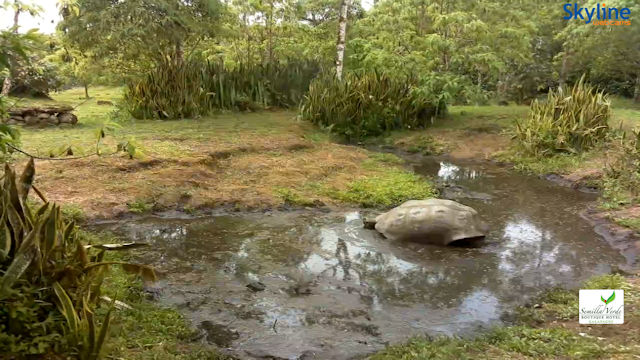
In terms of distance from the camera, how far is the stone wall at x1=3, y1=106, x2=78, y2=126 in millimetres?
9641

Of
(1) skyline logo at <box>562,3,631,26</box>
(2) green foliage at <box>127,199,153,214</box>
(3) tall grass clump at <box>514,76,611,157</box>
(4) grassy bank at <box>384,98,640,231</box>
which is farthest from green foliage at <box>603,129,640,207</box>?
(2) green foliage at <box>127,199,153,214</box>

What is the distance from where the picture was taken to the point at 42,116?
983 cm

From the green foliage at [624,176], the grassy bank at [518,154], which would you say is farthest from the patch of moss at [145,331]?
the green foliage at [624,176]

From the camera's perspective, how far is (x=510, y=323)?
3.81 m

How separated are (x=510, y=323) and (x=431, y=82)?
7.70 m

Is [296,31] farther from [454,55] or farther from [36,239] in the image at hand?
[36,239]

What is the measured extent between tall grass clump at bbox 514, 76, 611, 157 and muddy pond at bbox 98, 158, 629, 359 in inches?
95.0

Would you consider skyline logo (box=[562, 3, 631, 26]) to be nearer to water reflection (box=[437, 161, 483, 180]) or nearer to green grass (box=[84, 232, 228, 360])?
water reflection (box=[437, 161, 483, 180])

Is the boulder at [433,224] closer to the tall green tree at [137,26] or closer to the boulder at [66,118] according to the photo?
the boulder at [66,118]

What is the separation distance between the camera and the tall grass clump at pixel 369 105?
A: 10.9 metres

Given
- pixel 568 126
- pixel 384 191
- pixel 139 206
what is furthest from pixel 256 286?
pixel 568 126

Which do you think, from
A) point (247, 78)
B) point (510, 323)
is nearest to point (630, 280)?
point (510, 323)

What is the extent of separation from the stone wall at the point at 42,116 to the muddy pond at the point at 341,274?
17.5ft

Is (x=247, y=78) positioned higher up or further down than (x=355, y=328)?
higher up
